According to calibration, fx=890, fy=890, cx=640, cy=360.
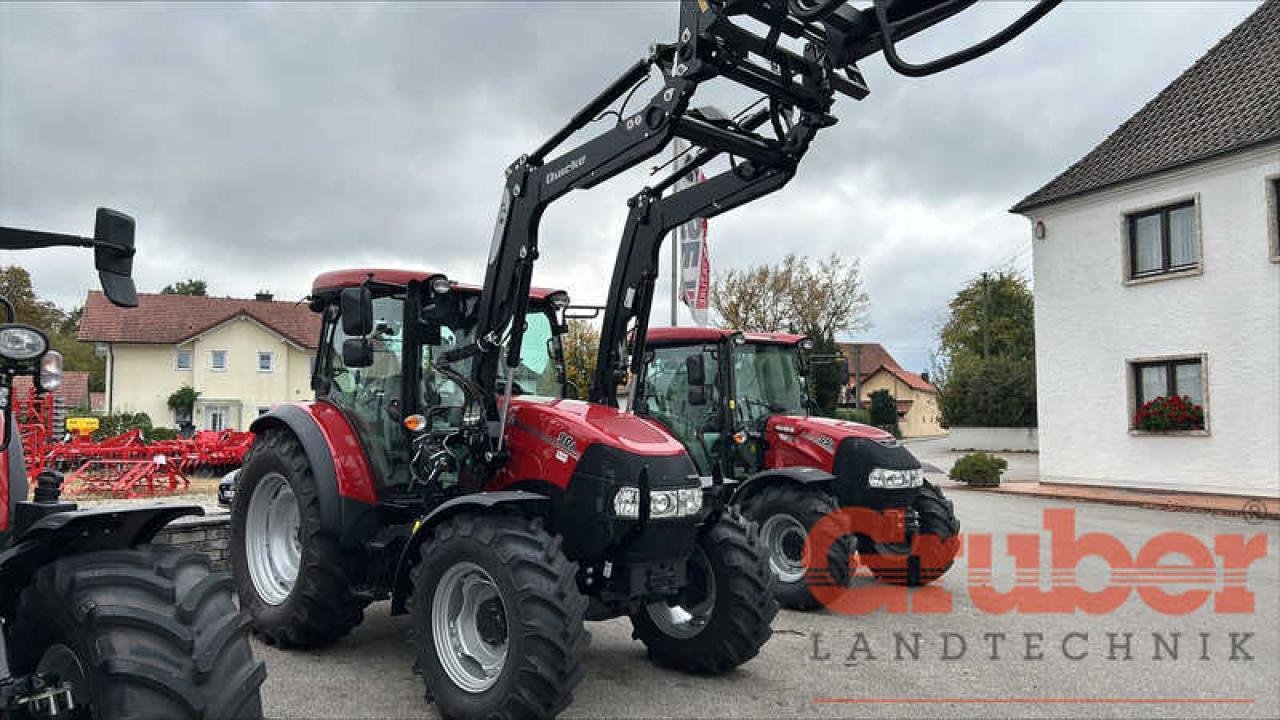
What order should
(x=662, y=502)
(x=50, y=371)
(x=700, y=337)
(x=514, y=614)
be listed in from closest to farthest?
(x=50, y=371)
(x=514, y=614)
(x=662, y=502)
(x=700, y=337)

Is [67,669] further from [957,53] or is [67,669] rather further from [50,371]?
[957,53]

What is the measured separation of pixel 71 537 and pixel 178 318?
4135 centimetres

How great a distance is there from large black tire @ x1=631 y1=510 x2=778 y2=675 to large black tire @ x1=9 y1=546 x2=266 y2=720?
2902 mm

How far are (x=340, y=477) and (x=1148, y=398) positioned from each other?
16.0m

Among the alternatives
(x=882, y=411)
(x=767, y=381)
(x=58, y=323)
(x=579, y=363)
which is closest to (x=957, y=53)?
(x=767, y=381)

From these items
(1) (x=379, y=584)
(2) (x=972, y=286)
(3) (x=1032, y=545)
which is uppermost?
(2) (x=972, y=286)

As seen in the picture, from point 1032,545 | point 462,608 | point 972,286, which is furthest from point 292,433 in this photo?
point 972,286

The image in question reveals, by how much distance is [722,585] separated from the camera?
493cm

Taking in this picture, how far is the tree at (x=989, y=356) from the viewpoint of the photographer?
33.8 meters

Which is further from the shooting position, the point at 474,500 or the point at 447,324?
the point at 447,324

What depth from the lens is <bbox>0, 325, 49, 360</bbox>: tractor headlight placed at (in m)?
2.32

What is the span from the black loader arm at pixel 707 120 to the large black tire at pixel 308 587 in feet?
3.93

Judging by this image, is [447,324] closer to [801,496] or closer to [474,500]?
[474,500]

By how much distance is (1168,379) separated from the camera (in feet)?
53.3
